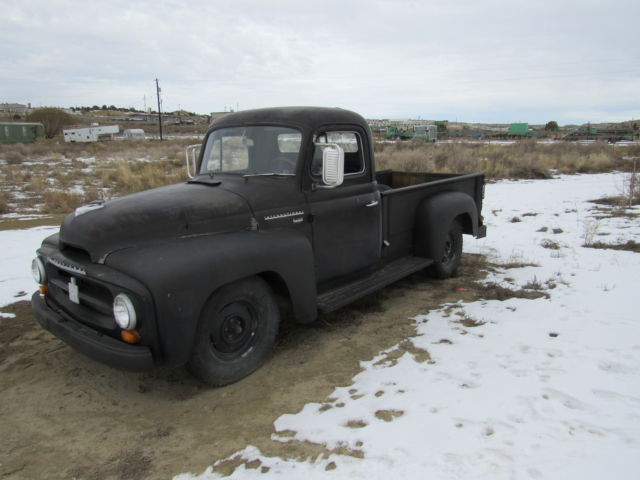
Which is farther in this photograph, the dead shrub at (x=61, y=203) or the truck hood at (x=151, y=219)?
the dead shrub at (x=61, y=203)

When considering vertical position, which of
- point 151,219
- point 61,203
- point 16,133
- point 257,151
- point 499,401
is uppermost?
point 16,133

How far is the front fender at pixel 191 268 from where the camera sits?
279cm

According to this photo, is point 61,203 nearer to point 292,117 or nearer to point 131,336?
point 292,117

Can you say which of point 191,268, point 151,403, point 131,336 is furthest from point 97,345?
point 191,268

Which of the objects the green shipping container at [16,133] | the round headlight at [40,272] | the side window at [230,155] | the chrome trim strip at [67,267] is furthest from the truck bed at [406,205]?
the green shipping container at [16,133]

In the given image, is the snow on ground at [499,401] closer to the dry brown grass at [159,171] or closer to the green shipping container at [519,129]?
the dry brown grass at [159,171]

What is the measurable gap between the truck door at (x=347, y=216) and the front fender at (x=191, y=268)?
0.56 m

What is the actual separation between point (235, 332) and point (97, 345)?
36.8 inches

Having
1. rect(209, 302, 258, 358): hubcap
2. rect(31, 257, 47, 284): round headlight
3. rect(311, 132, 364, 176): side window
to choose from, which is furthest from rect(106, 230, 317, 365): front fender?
rect(311, 132, 364, 176): side window

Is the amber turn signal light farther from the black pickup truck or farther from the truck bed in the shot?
the truck bed

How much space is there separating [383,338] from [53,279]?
109 inches

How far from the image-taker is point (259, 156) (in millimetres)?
4012

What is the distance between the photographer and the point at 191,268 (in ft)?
9.55

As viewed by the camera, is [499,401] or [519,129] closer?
[499,401]
